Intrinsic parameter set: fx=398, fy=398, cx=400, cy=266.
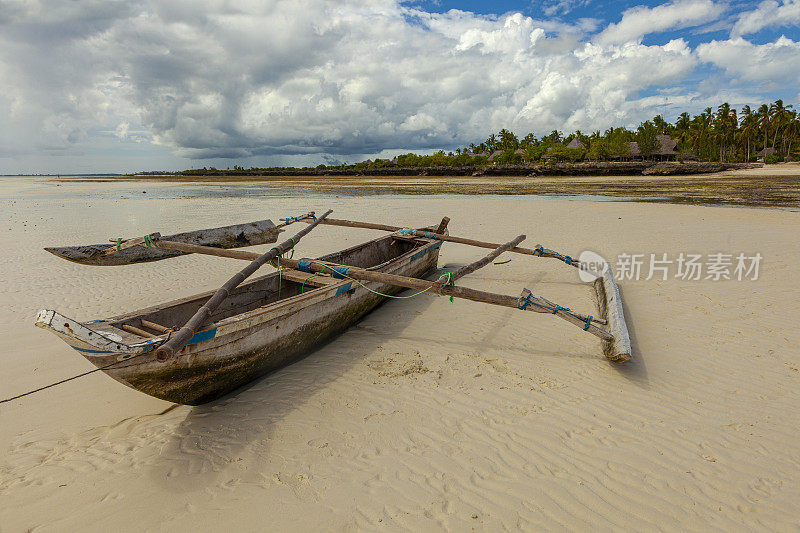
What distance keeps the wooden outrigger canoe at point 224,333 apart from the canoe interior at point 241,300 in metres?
0.01

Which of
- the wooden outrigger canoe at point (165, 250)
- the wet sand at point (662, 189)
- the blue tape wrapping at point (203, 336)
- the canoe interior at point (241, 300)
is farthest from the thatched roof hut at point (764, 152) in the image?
the blue tape wrapping at point (203, 336)

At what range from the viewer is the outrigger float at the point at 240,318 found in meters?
3.24

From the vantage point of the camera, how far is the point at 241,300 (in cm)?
551

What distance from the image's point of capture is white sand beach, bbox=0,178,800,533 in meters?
2.90

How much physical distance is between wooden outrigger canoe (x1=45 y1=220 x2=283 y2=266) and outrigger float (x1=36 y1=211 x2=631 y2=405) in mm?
16

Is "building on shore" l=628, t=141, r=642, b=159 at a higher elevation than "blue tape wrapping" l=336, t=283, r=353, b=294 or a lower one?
higher

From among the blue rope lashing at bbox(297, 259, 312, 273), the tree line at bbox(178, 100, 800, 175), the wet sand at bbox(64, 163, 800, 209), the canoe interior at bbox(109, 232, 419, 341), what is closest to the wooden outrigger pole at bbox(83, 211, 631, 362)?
the blue rope lashing at bbox(297, 259, 312, 273)

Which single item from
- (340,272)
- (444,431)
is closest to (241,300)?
(340,272)

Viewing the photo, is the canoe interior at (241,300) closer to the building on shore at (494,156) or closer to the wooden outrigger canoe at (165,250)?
the wooden outrigger canoe at (165,250)

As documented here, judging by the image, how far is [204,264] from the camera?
32.2 ft

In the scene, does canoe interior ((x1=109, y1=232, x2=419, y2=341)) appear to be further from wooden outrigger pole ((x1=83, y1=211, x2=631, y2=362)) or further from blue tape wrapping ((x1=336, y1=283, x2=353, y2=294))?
blue tape wrapping ((x1=336, y1=283, x2=353, y2=294))

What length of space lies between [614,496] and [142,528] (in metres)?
3.41

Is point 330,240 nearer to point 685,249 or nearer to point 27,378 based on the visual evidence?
point 27,378

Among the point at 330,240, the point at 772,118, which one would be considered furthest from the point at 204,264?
the point at 772,118
